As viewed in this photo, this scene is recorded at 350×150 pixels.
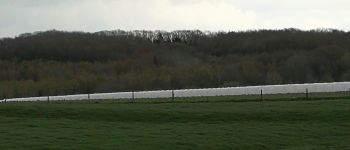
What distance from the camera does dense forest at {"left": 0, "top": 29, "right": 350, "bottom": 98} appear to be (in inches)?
3792

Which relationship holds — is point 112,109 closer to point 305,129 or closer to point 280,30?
point 305,129

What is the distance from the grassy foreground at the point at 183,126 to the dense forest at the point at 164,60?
162 ft

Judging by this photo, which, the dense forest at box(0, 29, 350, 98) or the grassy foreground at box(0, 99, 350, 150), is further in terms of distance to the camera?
the dense forest at box(0, 29, 350, 98)

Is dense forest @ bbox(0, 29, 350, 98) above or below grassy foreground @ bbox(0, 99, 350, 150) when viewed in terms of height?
above

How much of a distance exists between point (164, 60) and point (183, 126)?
335ft

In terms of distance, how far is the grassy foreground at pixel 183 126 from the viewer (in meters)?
26.2

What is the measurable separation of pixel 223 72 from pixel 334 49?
25.8 metres

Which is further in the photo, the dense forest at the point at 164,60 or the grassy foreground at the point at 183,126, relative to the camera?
the dense forest at the point at 164,60

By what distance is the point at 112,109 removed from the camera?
129 ft

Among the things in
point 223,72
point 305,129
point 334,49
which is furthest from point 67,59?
point 305,129

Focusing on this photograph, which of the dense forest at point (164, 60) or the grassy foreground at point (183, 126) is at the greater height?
the dense forest at point (164, 60)

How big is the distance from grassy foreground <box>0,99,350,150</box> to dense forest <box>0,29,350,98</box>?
49310 millimetres

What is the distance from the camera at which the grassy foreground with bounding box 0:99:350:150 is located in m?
26.2

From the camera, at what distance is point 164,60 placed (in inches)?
5305
